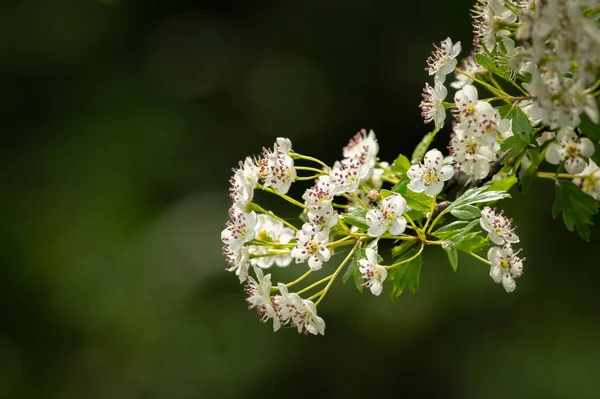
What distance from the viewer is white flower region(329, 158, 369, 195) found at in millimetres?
1134

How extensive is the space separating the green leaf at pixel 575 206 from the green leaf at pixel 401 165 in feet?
1.03

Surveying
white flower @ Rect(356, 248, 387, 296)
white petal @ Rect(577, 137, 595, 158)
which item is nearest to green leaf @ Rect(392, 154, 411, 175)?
white flower @ Rect(356, 248, 387, 296)

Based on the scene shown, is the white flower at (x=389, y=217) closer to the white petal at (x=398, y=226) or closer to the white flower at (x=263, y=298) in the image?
the white petal at (x=398, y=226)

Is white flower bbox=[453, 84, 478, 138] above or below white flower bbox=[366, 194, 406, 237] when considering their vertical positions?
above

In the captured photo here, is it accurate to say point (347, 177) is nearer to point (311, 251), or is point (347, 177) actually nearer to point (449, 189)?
point (311, 251)

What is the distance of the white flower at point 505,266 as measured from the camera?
115 cm

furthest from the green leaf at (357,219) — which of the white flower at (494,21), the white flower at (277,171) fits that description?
the white flower at (494,21)

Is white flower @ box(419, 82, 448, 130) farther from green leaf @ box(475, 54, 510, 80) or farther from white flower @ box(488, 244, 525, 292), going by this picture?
white flower @ box(488, 244, 525, 292)

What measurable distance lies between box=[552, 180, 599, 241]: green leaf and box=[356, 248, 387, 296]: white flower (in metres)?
0.29

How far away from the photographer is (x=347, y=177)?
1.16 meters


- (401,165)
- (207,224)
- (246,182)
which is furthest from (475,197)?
(207,224)

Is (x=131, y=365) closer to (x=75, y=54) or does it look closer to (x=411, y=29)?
(x=75, y=54)

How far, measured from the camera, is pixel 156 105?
5.26 metres

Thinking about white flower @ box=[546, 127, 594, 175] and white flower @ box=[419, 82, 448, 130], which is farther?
white flower @ box=[419, 82, 448, 130]
